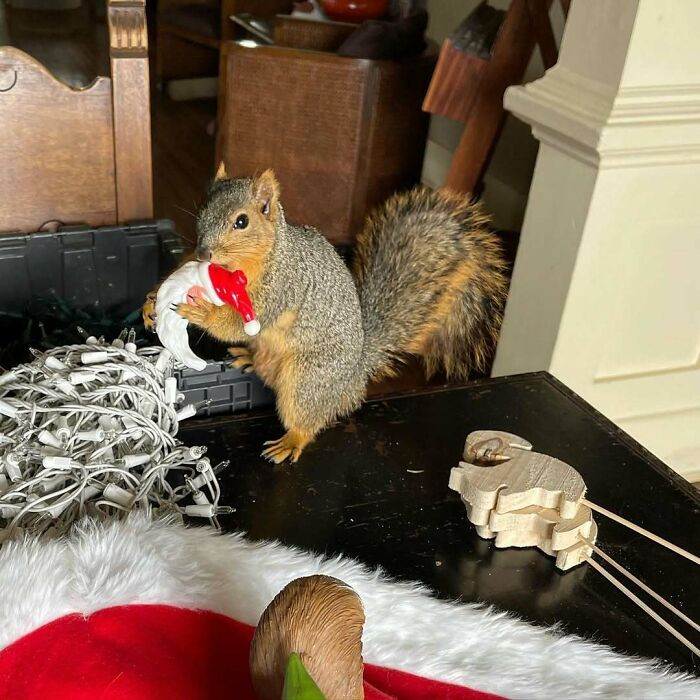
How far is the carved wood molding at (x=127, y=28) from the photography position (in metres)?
1.25

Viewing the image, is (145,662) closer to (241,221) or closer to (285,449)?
(285,449)

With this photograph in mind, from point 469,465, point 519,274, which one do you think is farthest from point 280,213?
point 519,274

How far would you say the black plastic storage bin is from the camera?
1346mm

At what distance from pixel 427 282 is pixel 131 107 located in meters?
0.56

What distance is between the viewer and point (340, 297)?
1.14 meters

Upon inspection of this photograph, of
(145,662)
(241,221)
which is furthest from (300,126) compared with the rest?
(145,662)

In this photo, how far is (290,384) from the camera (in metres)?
1.09

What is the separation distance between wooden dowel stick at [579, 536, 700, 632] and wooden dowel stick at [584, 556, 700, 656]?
1cm

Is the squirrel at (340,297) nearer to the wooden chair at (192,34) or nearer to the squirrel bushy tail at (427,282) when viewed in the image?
the squirrel bushy tail at (427,282)

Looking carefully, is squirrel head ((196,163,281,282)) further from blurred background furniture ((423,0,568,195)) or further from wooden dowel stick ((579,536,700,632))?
blurred background furniture ((423,0,568,195))

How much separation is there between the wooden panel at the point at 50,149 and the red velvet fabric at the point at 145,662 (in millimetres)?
869

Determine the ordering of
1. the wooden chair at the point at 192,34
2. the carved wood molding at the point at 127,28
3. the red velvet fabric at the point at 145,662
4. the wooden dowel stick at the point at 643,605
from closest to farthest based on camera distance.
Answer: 1. the red velvet fabric at the point at 145,662
2. the wooden dowel stick at the point at 643,605
3. the carved wood molding at the point at 127,28
4. the wooden chair at the point at 192,34

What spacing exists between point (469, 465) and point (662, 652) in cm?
26

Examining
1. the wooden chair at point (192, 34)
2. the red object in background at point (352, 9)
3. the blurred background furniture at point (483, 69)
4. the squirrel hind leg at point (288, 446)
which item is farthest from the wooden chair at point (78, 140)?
the wooden chair at point (192, 34)
